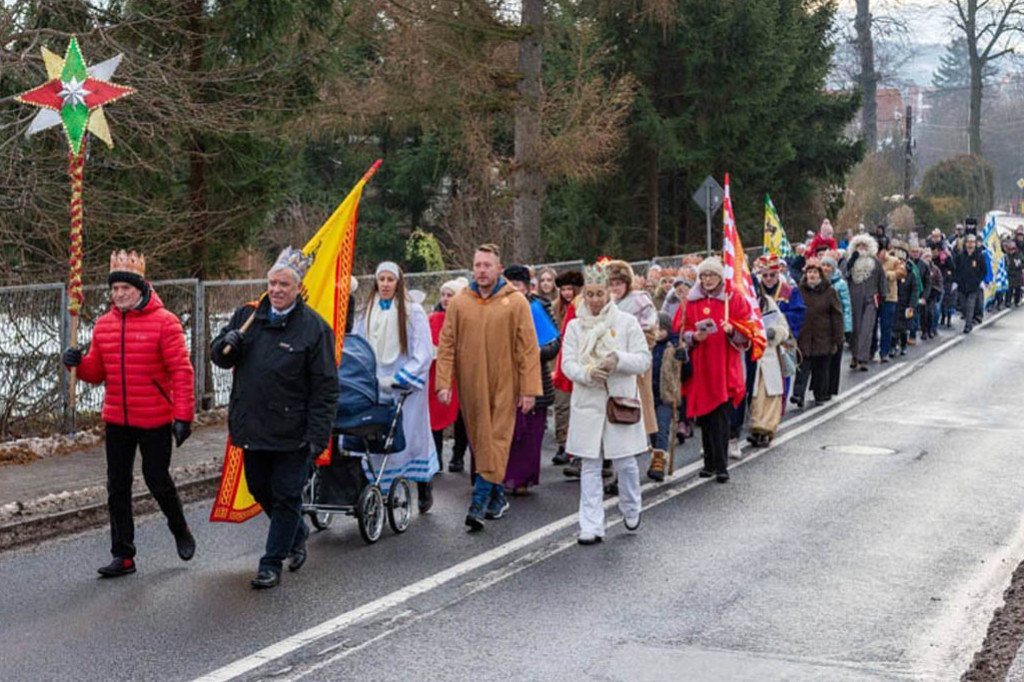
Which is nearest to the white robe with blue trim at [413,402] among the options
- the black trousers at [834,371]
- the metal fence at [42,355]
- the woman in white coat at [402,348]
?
the woman in white coat at [402,348]

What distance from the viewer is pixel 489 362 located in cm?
1086

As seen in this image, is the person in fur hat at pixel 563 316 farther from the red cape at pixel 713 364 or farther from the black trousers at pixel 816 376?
the black trousers at pixel 816 376

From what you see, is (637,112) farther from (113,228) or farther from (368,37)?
(113,228)

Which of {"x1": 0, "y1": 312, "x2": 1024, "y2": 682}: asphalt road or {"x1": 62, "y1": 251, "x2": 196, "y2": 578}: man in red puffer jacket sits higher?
{"x1": 62, "y1": 251, "x2": 196, "y2": 578}: man in red puffer jacket

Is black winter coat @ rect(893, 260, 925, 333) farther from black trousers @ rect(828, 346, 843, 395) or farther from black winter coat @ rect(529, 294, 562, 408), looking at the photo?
black winter coat @ rect(529, 294, 562, 408)

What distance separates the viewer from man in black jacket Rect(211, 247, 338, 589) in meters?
8.72

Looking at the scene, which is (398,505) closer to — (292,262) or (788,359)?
(292,262)

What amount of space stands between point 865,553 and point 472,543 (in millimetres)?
2545

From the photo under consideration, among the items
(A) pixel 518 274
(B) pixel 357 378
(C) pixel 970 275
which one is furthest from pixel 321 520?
(C) pixel 970 275

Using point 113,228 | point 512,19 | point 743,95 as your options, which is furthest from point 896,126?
point 113,228

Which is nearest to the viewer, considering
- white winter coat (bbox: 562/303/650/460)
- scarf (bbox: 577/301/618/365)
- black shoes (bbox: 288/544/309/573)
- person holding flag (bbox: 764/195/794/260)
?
black shoes (bbox: 288/544/309/573)

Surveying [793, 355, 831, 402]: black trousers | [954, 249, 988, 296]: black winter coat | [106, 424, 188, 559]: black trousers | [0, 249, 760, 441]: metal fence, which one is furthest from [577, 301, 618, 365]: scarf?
[954, 249, 988, 296]: black winter coat

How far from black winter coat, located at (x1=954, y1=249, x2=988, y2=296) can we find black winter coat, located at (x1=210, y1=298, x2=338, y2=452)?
24524mm

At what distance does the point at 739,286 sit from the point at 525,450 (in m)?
2.65
